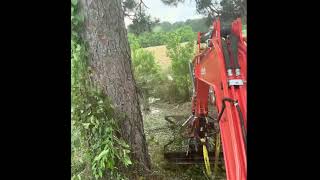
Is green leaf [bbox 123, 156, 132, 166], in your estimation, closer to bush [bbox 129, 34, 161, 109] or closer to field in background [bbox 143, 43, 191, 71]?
bush [bbox 129, 34, 161, 109]

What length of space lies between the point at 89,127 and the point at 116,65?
0.97 feet

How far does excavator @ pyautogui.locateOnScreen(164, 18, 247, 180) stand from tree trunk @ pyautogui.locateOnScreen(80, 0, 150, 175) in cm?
15

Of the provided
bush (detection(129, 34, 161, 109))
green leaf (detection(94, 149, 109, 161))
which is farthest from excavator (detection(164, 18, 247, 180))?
green leaf (detection(94, 149, 109, 161))

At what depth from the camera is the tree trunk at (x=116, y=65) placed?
1.76 m

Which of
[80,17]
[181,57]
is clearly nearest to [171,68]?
[181,57]

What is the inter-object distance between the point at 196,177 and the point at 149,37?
636 millimetres

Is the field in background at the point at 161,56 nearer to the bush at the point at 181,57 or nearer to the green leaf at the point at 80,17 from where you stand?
the bush at the point at 181,57

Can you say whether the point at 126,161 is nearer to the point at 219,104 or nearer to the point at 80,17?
the point at 219,104

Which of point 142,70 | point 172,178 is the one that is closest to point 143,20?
point 142,70

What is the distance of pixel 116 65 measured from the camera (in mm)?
1820

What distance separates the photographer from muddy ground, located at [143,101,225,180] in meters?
1.78

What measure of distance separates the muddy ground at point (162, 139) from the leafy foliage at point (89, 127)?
126 millimetres

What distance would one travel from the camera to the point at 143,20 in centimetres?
171
